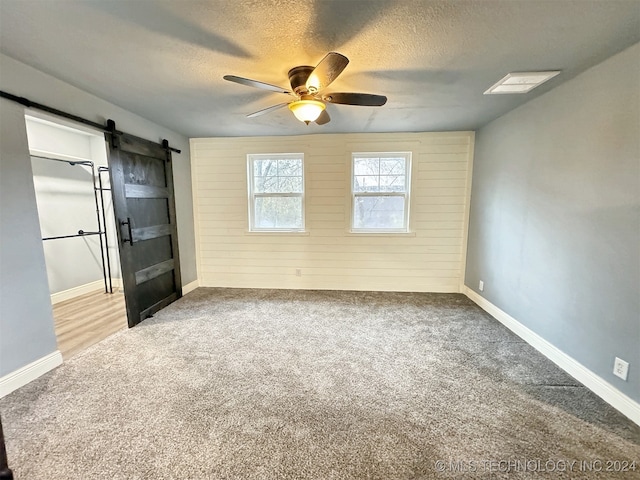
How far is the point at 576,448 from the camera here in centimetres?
151

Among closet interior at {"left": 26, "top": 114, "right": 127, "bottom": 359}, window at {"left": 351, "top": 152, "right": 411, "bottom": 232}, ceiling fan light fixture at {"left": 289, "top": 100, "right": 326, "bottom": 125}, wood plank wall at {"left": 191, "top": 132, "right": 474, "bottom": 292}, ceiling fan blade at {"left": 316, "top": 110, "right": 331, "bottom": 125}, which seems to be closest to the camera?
ceiling fan light fixture at {"left": 289, "top": 100, "right": 326, "bottom": 125}

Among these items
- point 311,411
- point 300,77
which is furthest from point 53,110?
point 311,411

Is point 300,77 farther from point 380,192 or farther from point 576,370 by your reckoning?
point 576,370

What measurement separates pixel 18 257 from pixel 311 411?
96.5 inches

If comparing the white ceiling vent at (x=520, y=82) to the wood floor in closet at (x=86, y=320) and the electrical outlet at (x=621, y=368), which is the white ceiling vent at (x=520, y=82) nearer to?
the electrical outlet at (x=621, y=368)

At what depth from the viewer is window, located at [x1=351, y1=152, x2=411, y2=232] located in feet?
13.4

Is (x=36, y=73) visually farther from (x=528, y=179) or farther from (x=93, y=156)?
(x=528, y=179)

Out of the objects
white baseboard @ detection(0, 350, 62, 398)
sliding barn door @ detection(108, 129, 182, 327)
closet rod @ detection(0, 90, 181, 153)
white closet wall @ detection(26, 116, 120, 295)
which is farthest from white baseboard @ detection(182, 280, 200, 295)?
closet rod @ detection(0, 90, 181, 153)

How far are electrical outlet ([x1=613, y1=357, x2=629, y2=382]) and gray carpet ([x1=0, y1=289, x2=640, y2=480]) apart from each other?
236 mm

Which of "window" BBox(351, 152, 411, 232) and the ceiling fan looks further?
"window" BBox(351, 152, 411, 232)

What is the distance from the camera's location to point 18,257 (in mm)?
2037

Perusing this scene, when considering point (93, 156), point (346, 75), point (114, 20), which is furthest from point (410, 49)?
point (93, 156)

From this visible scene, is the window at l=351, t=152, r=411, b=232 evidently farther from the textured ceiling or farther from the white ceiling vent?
the white ceiling vent

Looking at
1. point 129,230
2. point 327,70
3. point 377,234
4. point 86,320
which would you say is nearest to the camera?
point 327,70
